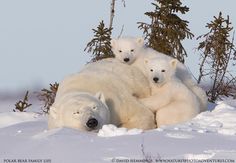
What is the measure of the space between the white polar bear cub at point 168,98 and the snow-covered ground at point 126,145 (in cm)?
133

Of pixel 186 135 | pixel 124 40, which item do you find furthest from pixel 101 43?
pixel 186 135

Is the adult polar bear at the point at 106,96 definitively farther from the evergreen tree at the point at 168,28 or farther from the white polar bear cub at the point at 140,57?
the evergreen tree at the point at 168,28

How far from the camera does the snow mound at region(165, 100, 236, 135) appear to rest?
21.4ft

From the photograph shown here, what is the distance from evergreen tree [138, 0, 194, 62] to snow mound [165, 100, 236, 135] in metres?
6.69

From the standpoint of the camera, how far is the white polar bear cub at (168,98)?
27.6 ft

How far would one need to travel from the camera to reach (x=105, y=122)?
7.66 metres

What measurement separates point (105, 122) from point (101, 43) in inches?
284

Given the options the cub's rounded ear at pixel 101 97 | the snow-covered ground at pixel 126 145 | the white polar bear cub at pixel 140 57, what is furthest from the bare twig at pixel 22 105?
the snow-covered ground at pixel 126 145

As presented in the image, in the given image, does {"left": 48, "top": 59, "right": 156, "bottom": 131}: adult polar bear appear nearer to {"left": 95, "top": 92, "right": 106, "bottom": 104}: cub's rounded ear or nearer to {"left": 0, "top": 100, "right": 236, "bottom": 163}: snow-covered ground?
{"left": 95, "top": 92, "right": 106, "bottom": 104}: cub's rounded ear

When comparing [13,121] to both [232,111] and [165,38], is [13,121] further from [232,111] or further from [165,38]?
[165,38]

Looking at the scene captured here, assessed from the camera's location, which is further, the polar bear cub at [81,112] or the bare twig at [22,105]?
the bare twig at [22,105]

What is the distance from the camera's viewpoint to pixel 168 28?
14.9 meters

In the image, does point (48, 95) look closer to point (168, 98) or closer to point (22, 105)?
point (22, 105)

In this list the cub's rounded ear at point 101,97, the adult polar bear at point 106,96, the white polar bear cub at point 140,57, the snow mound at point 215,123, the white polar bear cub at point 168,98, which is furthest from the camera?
the white polar bear cub at point 140,57
